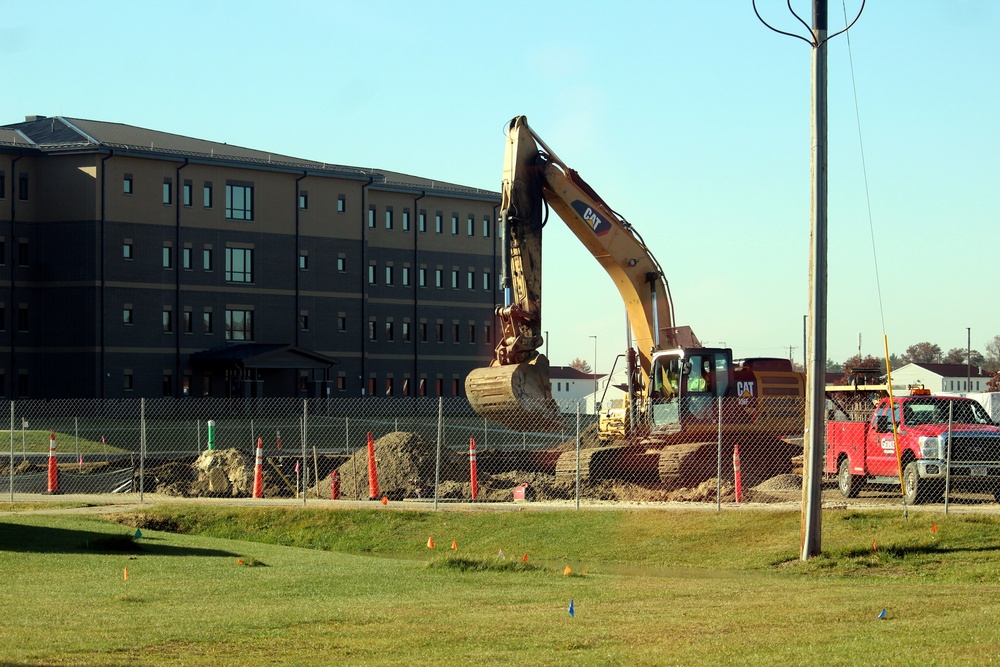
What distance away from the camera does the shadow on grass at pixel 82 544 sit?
17.7m

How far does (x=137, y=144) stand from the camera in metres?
65.3

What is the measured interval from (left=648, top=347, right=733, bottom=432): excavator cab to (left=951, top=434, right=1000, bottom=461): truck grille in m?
5.84

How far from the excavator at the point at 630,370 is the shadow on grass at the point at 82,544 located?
8749mm

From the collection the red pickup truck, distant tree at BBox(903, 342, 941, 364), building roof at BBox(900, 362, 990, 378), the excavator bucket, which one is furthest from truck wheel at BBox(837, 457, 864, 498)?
distant tree at BBox(903, 342, 941, 364)

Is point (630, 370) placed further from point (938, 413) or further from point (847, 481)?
point (938, 413)

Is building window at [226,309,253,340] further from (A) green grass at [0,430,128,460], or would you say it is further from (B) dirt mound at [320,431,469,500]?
(B) dirt mound at [320,431,469,500]

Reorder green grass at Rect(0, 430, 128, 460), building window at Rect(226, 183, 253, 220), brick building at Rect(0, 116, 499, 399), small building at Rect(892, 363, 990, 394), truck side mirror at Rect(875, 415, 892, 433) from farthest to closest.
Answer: small building at Rect(892, 363, 990, 394) → building window at Rect(226, 183, 253, 220) → brick building at Rect(0, 116, 499, 399) → green grass at Rect(0, 430, 128, 460) → truck side mirror at Rect(875, 415, 892, 433)

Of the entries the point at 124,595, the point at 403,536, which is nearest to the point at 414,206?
the point at 403,536

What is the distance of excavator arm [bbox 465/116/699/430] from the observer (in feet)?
85.0

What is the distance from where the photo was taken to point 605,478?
2761 cm

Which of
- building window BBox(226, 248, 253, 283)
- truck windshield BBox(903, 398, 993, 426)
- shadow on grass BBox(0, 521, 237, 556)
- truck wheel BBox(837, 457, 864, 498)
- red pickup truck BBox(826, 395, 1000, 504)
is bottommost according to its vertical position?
shadow on grass BBox(0, 521, 237, 556)

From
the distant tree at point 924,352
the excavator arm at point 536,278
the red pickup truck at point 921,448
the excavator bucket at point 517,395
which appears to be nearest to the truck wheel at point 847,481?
the red pickup truck at point 921,448

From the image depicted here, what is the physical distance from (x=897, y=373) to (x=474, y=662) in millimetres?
133576

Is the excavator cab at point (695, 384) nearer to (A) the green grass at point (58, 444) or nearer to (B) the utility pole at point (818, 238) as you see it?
(B) the utility pole at point (818, 238)
